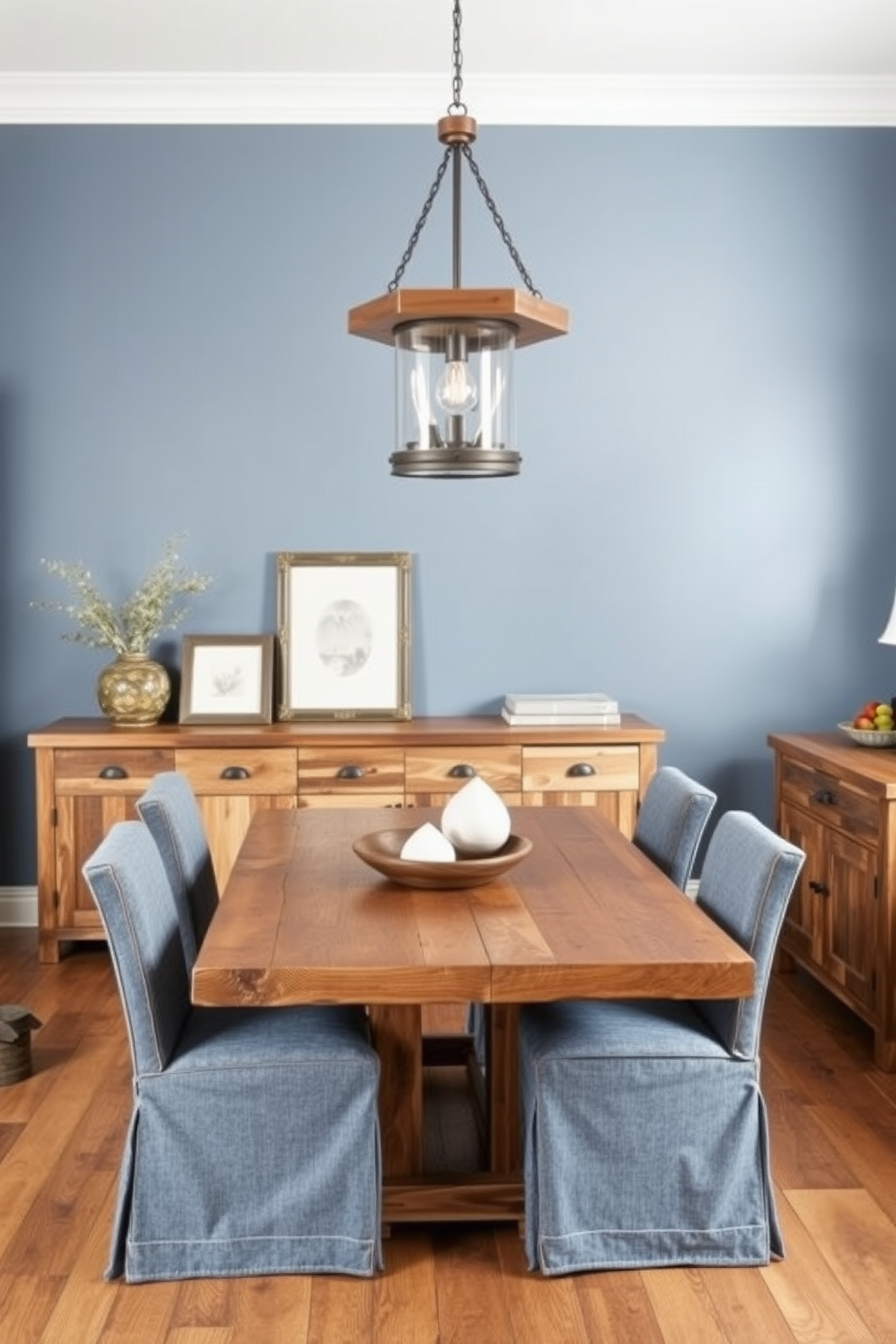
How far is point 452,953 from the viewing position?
241 centimetres

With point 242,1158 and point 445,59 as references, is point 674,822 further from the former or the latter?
point 445,59

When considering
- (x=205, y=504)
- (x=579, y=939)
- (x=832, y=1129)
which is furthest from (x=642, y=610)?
(x=579, y=939)

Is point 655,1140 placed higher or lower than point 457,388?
lower

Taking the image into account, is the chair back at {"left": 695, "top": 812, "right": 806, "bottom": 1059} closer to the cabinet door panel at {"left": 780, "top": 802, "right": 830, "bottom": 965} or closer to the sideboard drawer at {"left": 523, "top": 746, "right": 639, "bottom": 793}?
the cabinet door panel at {"left": 780, "top": 802, "right": 830, "bottom": 965}

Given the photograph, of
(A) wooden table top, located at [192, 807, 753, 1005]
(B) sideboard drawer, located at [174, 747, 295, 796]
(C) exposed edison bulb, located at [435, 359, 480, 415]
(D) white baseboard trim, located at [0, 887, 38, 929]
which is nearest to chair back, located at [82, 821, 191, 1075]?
(A) wooden table top, located at [192, 807, 753, 1005]

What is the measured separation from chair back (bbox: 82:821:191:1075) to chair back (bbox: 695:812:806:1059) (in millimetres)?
971

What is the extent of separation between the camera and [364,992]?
2.35m

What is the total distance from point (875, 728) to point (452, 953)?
2294mm

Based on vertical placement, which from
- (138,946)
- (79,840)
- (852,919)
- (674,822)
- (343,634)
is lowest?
(852,919)

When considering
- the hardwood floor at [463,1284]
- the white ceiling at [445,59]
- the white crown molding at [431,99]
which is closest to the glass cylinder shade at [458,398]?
the hardwood floor at [463,1284]

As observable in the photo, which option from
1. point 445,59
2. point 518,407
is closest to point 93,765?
point 518,407

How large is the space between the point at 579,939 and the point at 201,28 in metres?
3.08

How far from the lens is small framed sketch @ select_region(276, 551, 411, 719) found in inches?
192

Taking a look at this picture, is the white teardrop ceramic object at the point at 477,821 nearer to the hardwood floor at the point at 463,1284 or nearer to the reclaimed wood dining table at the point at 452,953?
the reclaimed wood dining table at the point at 452,953
